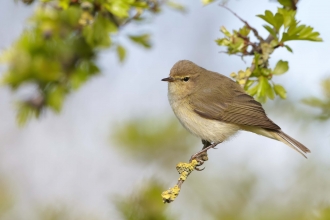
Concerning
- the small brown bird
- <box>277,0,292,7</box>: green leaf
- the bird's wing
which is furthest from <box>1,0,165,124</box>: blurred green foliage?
<box>277,0,292,7</box>: green leaf

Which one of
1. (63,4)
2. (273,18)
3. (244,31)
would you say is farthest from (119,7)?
(273,18)

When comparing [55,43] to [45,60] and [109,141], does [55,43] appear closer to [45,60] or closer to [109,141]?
[45,60]

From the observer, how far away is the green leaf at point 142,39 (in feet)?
12.0

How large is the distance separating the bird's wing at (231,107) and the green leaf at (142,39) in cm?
69

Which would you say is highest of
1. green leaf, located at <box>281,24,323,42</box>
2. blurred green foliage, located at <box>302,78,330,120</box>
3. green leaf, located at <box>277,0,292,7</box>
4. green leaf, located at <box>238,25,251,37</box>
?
green leaf, located at <box>277,0,292,7</box>

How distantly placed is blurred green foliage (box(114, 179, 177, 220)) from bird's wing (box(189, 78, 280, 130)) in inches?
61.1

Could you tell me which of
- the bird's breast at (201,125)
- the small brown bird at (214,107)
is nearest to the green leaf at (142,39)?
the small brown bird at (214,107)

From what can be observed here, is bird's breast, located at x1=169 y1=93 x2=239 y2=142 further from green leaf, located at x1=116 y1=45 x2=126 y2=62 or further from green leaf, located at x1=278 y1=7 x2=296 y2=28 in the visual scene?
green leaf, located at x1=278 y1=7 x2=296 y2=28

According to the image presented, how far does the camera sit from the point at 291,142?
12.0 feet

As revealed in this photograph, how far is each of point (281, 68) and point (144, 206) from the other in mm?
1456

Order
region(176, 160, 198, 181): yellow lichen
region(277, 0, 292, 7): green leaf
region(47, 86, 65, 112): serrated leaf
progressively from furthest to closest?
region(47, 86, 65, 112): serrated leaf → region(277, 0, 292, 7): green leaf → region(176, 160, 198, 181): yellow lichen

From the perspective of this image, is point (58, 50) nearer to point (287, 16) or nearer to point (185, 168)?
point (185, 168)

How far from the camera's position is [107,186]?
6156 millimetres

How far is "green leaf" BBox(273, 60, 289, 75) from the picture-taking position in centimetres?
317
